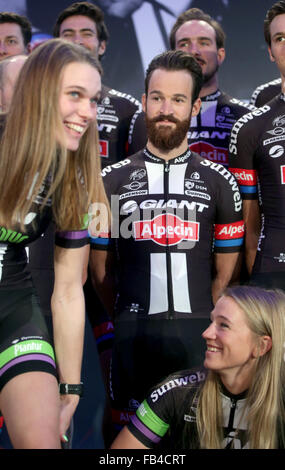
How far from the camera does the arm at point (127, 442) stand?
289cm

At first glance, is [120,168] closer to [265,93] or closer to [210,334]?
[210,334]

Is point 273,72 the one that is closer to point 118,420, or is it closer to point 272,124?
point 272,124

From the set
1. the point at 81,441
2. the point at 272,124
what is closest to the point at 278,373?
the point at 272,124

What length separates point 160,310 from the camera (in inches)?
142

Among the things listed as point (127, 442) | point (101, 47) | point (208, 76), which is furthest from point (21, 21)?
point (127, 442)

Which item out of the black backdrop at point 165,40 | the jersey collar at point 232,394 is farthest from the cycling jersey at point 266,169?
the black backdrop at point 165,40

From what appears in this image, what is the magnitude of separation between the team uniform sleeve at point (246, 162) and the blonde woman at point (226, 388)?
3.56ft

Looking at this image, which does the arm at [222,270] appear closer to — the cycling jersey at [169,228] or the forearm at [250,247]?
the cycling jersey at [169,228]

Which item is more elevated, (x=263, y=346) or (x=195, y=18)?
(x=195, y=18)

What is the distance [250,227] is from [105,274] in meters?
0.79

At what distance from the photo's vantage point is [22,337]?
2574 mm

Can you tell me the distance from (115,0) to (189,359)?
2782 mm

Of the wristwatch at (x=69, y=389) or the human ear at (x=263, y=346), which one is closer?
the wristwatch at (x=69, y=389)

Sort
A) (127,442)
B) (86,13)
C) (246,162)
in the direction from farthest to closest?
1. (86,13)
2. (246,162)
3. (127,442)
